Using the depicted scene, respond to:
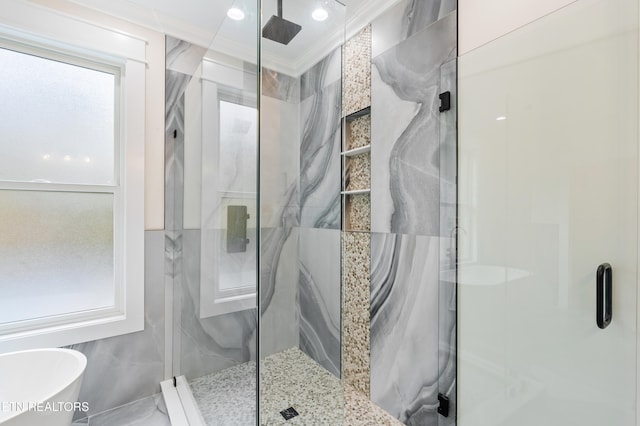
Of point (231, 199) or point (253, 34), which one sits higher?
point (253, 34)

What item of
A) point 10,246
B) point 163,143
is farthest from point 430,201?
point 10,246

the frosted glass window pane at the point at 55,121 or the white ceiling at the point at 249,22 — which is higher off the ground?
the white ceiling at the point at 249,22

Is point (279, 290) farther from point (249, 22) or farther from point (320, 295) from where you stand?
point (249, 22)

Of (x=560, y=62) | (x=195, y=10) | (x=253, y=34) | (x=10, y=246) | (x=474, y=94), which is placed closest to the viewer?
(x=560, y=62)

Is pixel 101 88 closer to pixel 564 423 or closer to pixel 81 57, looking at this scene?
pixel 81 57

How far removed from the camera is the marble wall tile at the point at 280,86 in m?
1.07

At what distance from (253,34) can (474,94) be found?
944 mm

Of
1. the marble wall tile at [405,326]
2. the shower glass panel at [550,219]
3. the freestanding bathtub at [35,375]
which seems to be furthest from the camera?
the marble wall tile at [405,326]

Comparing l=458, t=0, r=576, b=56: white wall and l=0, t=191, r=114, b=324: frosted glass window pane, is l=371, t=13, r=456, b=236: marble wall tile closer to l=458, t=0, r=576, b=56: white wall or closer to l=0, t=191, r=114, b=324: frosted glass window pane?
l=458, t=0, r=576, b=56: white wall

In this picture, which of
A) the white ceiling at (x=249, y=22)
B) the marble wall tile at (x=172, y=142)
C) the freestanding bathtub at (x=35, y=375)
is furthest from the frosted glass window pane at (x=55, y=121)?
the freestanding bathtub at (x=35, y=375)

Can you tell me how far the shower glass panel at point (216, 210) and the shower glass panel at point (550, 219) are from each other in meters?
0.92

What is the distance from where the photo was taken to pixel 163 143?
1.85m

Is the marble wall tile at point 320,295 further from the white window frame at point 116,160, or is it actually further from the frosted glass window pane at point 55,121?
the frosted glass window pane at point 55,121

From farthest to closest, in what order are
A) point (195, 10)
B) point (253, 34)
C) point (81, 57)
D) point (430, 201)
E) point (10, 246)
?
1. point (195, 10)
2. point (81, 57)
3. point (10, 246)
4. point (430, 201)
5. point (253, 34)
